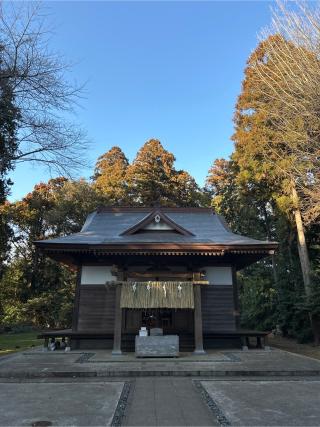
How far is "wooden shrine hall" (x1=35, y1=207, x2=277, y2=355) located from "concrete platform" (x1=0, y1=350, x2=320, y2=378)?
1.14 meters

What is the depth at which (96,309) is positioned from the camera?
13281mm

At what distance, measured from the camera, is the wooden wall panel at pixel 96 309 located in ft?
43.2

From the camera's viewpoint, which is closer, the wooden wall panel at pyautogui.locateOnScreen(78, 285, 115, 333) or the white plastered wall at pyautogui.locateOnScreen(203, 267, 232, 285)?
the wooden wall panel at pyautogui.locateOnScreen(78, 285, 115, 333)

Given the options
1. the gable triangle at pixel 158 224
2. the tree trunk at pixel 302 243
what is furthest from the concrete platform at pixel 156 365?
the tree trunk at pixel 302 243

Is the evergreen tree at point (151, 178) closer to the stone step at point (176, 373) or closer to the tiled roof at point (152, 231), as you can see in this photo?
the tiled roof at point (152, 231)

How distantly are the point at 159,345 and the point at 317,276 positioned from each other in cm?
990

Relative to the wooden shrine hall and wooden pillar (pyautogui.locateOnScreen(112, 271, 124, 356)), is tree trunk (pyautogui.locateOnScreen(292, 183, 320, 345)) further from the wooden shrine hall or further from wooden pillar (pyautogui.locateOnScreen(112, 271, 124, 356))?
wooden pillar (pyautogui.locateOnScreen(112, 271, 124, 356))

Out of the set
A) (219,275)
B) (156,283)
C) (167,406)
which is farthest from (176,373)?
(219,275)

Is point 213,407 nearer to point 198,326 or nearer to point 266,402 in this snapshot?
point 266,402

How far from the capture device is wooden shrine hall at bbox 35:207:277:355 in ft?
38.3

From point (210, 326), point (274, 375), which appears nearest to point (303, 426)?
point (274, 375)

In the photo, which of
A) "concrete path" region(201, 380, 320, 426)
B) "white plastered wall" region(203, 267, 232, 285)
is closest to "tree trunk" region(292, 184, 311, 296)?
"white plastered wall" region(203, 267, 232, 285)

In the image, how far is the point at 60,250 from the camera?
12.2 m

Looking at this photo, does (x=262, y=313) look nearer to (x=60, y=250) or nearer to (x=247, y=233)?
(x=247, y=233)
